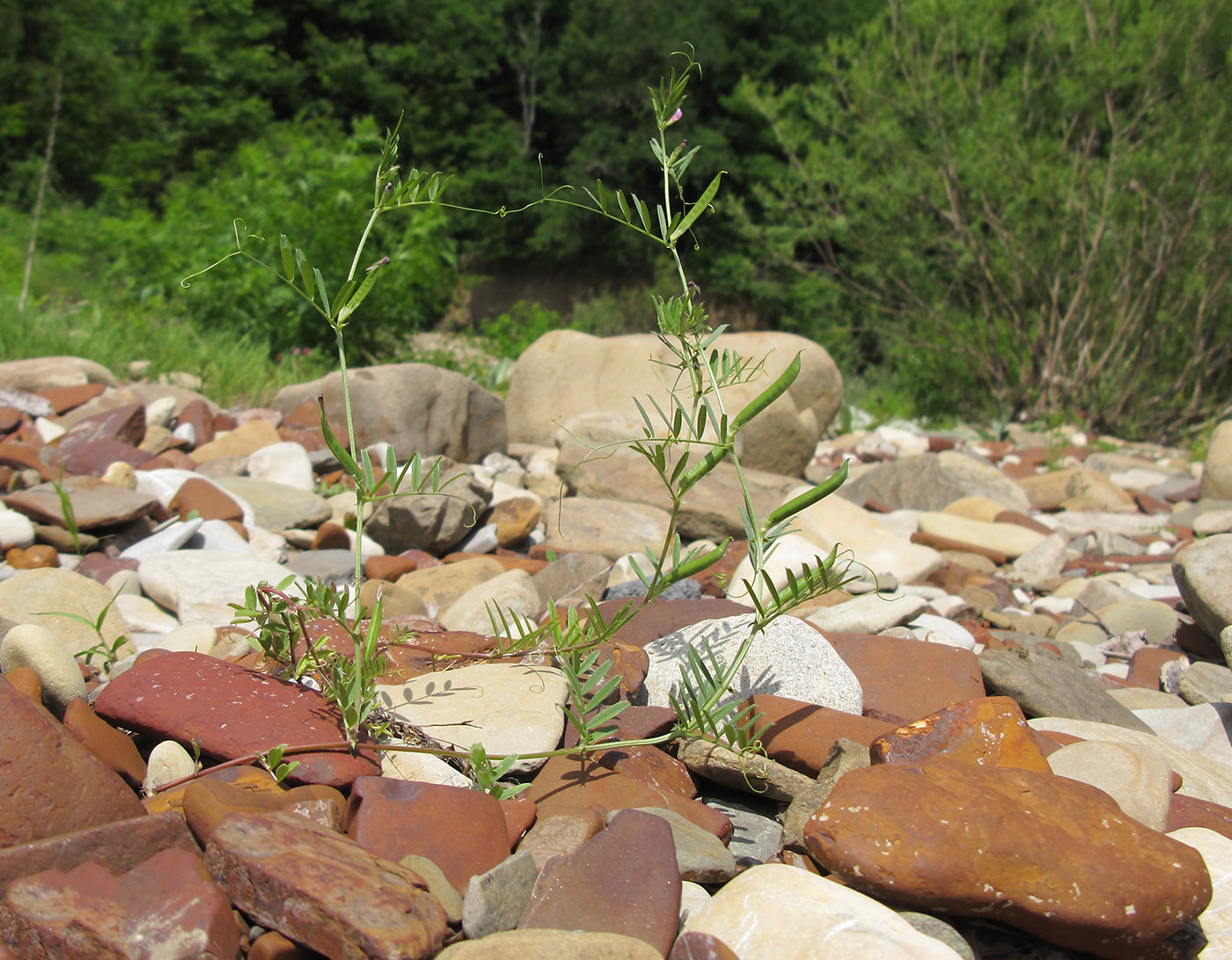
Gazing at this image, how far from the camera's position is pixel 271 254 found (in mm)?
7609

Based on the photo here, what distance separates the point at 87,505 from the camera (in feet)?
9.73

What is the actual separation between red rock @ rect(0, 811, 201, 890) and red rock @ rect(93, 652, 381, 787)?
217 millimetres

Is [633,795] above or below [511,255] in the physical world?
above

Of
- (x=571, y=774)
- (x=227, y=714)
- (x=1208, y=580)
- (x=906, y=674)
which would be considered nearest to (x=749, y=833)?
(x=571, y=774)

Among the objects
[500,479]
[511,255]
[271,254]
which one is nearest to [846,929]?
[500,479]

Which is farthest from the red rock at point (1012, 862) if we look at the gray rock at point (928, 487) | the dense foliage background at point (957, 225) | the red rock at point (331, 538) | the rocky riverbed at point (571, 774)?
the dense foliage background at point (957, 225)

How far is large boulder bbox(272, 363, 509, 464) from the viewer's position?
15.4ft

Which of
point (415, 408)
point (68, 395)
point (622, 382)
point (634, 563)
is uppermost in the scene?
point (634, 563)

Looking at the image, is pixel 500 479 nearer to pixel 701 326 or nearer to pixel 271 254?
pixel 701 326

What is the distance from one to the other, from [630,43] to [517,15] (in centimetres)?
388

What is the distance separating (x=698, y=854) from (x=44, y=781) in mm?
932

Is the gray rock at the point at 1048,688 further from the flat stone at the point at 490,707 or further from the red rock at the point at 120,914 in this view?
the red rock at the point at 120,914

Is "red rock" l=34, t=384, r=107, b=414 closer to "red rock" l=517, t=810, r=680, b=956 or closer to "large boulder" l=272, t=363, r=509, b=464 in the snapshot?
"large boulder" l=272, t=363, r=509, b=464

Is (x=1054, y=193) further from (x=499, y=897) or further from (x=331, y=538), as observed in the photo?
(x=499, y=897)
